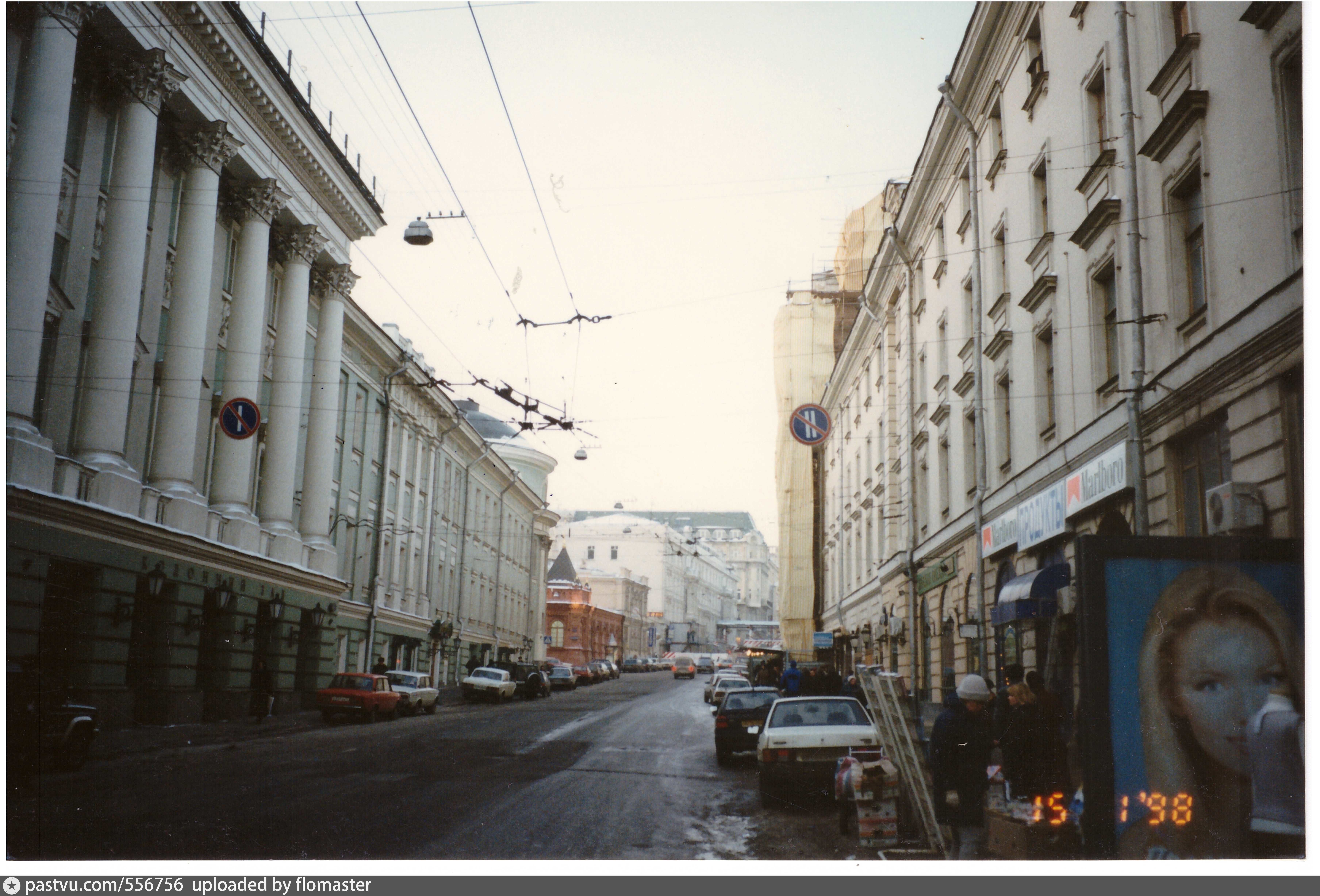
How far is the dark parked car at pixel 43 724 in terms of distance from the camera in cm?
1267

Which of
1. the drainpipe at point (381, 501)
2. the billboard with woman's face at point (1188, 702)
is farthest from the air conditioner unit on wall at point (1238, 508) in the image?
the drainpipe at point (381, 501)

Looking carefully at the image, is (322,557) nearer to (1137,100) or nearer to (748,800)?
(748,800)

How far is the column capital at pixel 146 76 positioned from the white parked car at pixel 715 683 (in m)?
24.0

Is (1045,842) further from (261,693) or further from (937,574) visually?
(261,693)

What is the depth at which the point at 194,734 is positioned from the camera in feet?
71.7

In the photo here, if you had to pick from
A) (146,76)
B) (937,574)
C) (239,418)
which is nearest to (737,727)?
(937,574)

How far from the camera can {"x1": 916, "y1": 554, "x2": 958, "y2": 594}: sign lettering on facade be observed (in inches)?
974

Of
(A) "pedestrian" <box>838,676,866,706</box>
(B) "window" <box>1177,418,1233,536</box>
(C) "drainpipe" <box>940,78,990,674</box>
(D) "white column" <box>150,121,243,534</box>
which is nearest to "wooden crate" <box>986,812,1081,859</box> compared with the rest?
(B) "window" <box>1177,418,1233,536</box>

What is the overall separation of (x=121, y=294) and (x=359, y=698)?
12605 mm


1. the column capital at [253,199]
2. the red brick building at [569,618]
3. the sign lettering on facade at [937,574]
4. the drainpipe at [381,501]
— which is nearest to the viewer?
the sign lettering on facade at [937,574]

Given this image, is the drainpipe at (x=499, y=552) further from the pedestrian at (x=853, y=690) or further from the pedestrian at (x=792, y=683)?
the pedestrian at (x=853, y=690)

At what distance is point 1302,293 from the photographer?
9.88 m

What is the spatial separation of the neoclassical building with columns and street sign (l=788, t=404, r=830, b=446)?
1133 cm

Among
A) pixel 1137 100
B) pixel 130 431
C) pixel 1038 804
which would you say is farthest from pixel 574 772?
pixel 130 431
